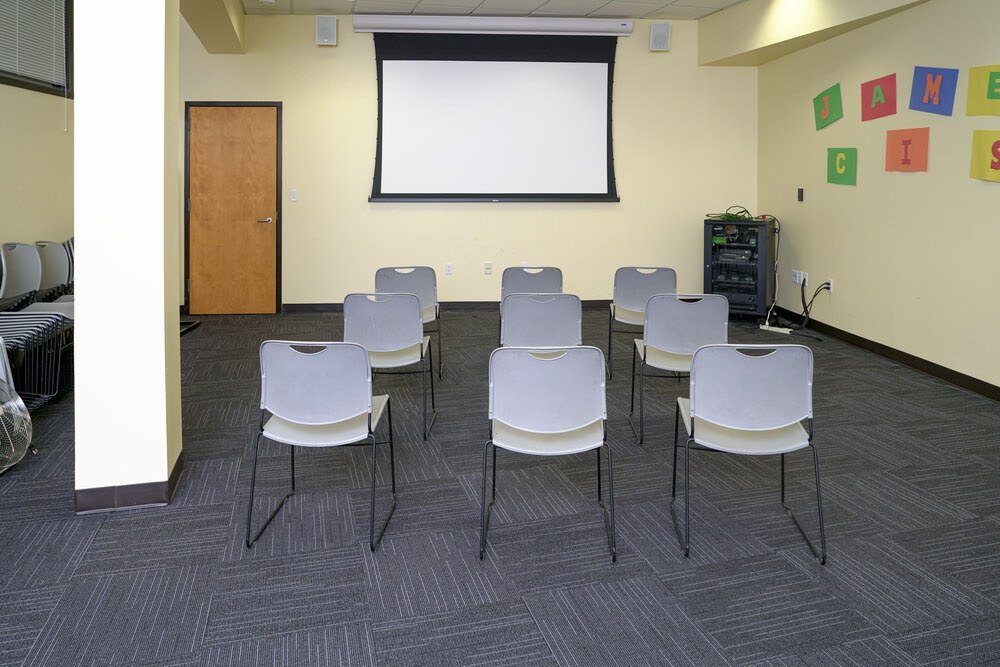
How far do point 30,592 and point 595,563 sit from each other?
1.95 m

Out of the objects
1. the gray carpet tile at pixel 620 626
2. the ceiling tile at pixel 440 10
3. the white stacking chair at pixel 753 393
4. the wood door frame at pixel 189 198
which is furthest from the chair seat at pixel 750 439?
the wood door frame at pixel 189 198

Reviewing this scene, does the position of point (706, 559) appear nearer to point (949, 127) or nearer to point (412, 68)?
point (949, 127)

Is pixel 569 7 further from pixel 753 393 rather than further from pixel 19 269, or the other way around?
pixel 753 393

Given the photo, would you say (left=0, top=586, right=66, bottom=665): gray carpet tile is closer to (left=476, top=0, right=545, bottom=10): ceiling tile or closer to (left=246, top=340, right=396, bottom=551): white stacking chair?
(left=246, top=340, right=396, bottom=551): white stacking chair

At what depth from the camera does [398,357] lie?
430 cm

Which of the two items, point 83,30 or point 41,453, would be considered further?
point 41,453

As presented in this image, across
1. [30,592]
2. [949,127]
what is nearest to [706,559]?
[30,592]

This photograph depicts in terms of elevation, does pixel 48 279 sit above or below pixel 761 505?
above

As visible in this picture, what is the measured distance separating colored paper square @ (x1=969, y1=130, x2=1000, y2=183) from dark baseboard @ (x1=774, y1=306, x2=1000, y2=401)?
1342 mm

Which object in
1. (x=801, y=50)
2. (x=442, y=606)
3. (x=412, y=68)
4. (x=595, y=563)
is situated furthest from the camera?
(x=412, y=68)

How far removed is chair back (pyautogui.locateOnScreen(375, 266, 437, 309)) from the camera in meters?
5.23

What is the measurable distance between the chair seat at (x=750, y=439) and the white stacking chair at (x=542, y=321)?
131 centimetres

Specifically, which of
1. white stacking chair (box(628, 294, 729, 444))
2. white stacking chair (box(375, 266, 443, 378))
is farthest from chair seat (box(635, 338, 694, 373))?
white stacking chair (box(375, 266, 443, 378))

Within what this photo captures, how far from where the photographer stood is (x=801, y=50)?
728 centimetres
